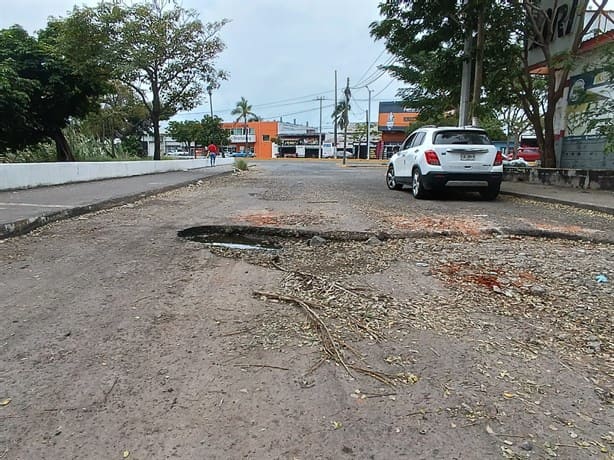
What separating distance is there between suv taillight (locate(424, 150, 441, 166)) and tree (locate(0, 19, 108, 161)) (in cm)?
1573

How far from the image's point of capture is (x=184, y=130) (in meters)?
76.2

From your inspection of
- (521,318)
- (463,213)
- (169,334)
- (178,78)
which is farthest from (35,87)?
(521,318)

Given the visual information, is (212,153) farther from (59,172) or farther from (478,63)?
(478,63)

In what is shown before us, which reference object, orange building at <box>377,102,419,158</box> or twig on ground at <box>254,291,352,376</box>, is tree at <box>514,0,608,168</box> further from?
orange building at <box>377,102,419,158</box>

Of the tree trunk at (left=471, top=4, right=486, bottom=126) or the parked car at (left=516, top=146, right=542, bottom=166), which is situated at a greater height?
the tree trunk at (left=471, top=4, right=486, bottom=126)

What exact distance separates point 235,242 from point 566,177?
11.5m

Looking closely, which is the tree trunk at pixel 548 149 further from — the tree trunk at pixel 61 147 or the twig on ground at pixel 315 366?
the tree trunk at pixel 61 147

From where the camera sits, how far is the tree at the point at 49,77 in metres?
18.8

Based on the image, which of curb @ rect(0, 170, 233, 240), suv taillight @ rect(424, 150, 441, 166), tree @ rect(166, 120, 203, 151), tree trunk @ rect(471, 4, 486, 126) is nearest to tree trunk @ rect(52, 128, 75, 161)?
curb @ rect(0, 170, 233, 240)

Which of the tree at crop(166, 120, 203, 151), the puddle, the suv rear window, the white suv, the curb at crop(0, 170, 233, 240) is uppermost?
the tree at crop(166, 120, 203, 151)

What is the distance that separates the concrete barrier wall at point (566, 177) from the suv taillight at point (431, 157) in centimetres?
556

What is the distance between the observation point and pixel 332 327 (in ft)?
10.6

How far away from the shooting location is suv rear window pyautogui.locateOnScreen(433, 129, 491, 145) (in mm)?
9883

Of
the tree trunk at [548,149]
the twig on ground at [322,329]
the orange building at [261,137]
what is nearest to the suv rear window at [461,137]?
the tree trunk at [548,149]
